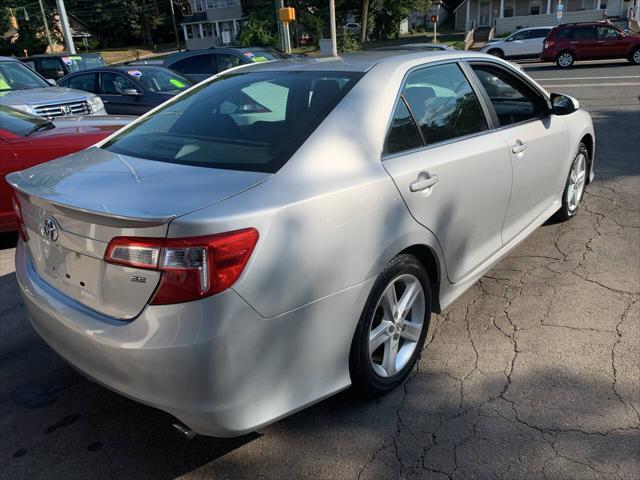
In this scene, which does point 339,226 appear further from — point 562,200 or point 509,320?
point 562,200

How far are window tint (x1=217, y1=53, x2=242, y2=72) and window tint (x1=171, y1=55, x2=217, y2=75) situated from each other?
0.85 feet

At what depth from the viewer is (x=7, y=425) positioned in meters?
2.64

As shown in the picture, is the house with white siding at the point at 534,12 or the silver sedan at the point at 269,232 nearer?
the silver sedan at the point at 269,232

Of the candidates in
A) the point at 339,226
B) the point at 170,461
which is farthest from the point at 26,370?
the point at 339,226

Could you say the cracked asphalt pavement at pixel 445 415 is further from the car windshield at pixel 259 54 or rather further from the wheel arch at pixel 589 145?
the car windshield at pixel 259 54

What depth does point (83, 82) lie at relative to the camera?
1082 cm

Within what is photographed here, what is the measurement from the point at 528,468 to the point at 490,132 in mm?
1932

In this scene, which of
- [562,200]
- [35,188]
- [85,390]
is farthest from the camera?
[562,200]

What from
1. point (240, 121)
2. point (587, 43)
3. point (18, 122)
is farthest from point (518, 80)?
point (587, 43)

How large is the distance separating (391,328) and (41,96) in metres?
7.63

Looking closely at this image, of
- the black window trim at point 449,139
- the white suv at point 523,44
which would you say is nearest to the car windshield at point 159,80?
the black window trim at point 449,139

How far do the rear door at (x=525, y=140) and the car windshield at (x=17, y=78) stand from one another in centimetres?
797

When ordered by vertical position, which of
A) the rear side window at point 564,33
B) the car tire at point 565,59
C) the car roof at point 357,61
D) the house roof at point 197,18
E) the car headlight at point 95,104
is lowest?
the car tire at point 565,59

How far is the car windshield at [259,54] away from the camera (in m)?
12.4
